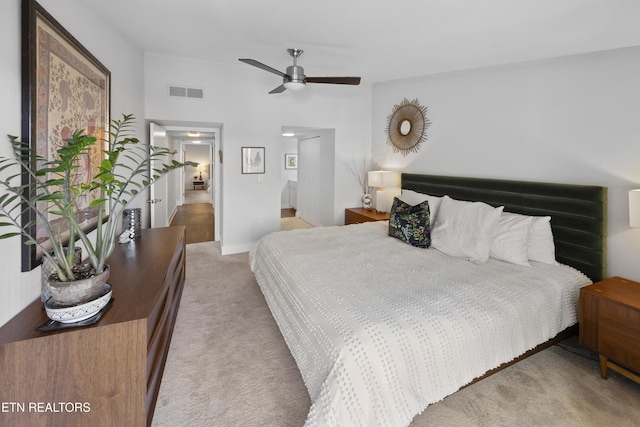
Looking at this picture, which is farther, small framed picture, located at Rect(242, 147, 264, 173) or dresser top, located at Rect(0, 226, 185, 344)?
small framed picture, located at Rect(242, 147, 264, 173)

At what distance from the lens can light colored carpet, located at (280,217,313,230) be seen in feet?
21.2

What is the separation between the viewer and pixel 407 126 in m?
4.36

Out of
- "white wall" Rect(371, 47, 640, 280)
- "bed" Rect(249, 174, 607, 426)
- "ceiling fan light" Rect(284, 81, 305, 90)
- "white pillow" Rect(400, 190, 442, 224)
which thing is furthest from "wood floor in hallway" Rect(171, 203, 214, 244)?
"white wall" Rect(371, 47, 640, 280)

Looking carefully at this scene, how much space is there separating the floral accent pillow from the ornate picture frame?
2664mm

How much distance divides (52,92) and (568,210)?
12.3ft

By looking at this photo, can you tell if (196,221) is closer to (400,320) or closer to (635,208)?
(400,320)

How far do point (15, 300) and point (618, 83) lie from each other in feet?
13.4

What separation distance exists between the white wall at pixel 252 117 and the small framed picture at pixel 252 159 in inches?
3.1

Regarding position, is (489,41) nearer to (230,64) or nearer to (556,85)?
(556,85)

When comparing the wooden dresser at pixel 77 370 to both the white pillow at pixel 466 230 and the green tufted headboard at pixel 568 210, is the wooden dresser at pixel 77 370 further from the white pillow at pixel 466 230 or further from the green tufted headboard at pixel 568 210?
the green tufted headboard at pixel 568 210

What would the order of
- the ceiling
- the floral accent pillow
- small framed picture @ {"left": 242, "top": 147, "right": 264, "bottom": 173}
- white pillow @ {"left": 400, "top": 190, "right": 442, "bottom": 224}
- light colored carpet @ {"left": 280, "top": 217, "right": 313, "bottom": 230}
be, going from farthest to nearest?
light colored carpet @ {"left": 280, "top": 217, "right": 313, "bottom": 230}
small framed picture @ {"left": 242, "top": 147, "right": 264, "bottom": 173}
white pillow @ {"left": 400, "top": 190, "right": 442, "bottom": 224}
the floral accent pillow
the ceiling

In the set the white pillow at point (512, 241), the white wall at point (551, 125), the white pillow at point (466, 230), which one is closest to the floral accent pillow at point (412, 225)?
the white pillow at point (466, 230)

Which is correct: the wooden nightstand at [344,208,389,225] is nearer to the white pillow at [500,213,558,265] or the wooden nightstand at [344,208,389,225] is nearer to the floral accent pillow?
the floral accent pillow

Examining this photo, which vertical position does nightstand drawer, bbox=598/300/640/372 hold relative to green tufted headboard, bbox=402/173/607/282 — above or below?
below
